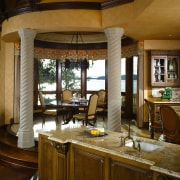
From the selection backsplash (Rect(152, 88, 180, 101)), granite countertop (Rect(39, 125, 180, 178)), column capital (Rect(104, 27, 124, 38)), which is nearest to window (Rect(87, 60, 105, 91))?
backsplash (Rect(152, 88, 180, 101))

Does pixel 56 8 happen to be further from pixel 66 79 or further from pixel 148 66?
pixel 66 79

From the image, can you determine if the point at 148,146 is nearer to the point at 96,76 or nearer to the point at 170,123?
the point at 170,123

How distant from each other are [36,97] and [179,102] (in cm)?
485

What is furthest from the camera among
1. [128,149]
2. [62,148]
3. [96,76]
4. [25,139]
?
[96,76]

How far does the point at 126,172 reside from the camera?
2.23m

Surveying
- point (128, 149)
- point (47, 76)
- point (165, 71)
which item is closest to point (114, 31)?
point (165, 71)

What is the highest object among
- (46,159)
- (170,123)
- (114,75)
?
(114,75)

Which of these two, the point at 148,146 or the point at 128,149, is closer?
the point at 128,149

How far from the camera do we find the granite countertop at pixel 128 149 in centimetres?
199

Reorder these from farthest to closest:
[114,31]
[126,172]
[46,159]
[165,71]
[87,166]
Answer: [165,71]
[114,31]
[46,159]
[87,166]
[126,172]

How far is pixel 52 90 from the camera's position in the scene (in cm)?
907

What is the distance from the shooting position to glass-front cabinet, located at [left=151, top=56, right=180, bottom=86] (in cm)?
663

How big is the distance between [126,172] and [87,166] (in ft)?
1.67

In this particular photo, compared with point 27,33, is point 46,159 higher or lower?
lower
